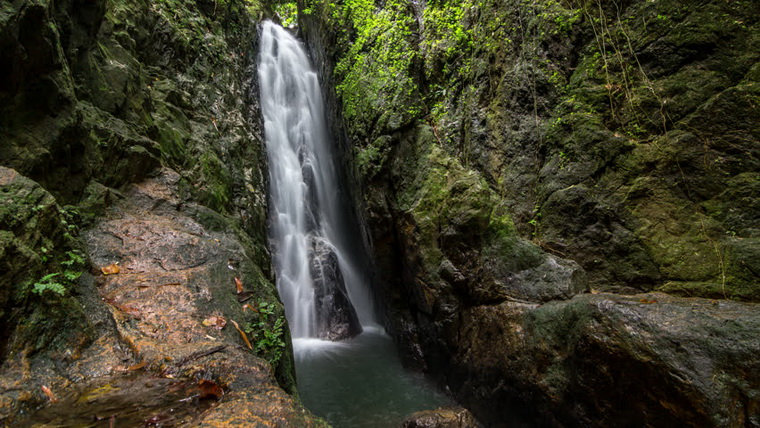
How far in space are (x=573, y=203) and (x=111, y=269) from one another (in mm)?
6209

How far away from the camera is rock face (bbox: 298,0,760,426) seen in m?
3.45

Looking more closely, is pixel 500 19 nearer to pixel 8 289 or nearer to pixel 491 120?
pixel 491 120

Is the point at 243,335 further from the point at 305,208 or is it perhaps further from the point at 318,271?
the point at 305,208

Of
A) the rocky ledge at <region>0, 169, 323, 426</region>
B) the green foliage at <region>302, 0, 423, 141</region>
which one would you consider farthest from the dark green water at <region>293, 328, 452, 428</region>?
the green foliage at <region>302, 0, 423, 141</region>

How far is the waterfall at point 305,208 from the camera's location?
389 inches

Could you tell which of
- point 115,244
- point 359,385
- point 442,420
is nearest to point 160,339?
point 115,244

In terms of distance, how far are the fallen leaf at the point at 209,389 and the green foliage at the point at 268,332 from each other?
1.41 metres

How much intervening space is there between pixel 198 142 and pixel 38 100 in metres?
3.32

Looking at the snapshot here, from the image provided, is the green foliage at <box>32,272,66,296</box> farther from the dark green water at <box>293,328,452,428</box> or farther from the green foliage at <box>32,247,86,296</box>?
the dark green water at <box>293,328,452,428</box>

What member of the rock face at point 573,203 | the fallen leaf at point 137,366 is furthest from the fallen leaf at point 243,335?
the rock face at point 573,203

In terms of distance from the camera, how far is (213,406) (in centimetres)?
202

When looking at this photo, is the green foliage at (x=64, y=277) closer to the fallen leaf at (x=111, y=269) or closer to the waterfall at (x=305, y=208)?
the fallen leaf at (x=111, y=269)

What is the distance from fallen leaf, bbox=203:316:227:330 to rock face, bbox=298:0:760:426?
13.0 feet

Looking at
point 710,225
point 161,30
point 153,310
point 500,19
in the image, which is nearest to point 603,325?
point 710,225
